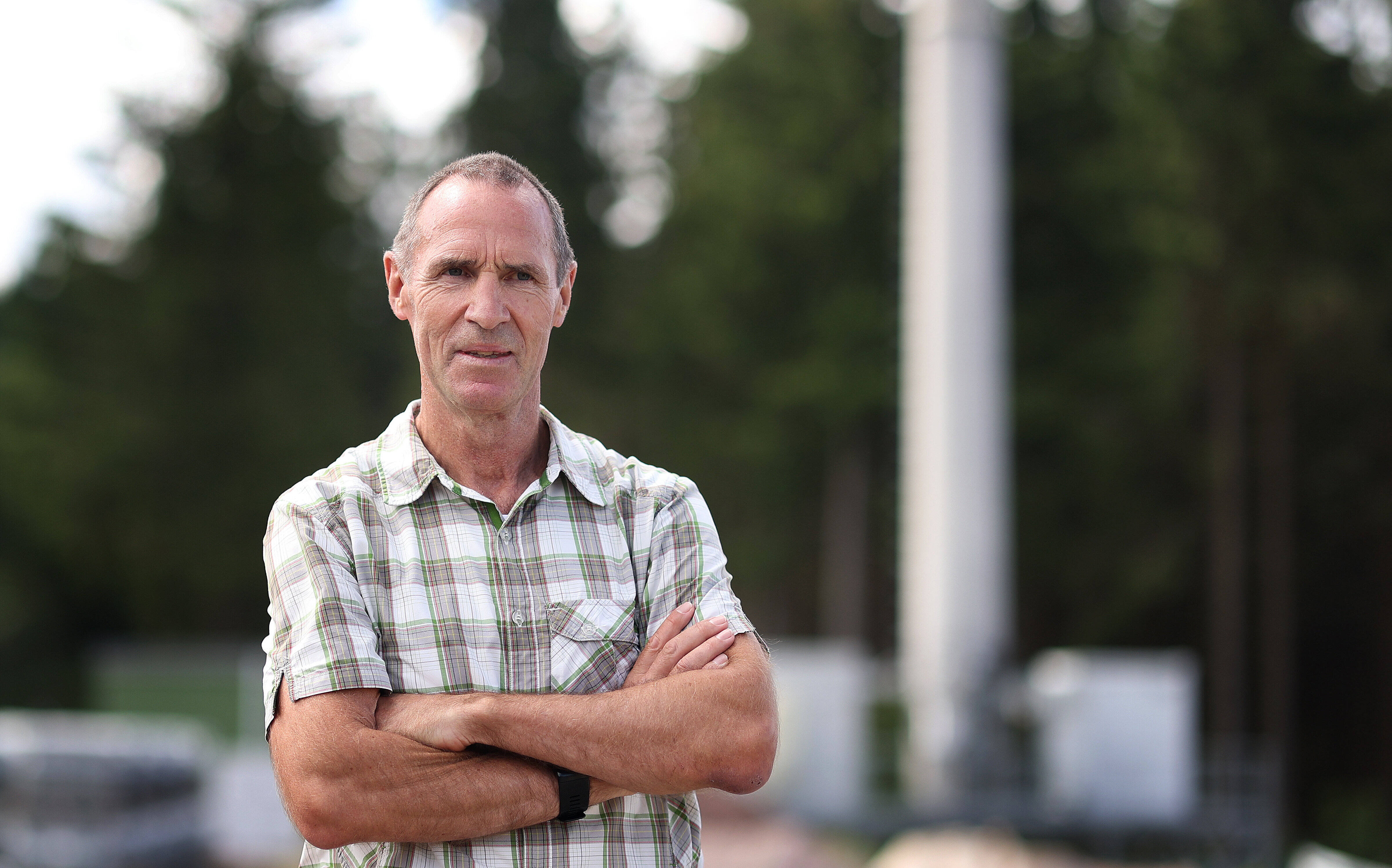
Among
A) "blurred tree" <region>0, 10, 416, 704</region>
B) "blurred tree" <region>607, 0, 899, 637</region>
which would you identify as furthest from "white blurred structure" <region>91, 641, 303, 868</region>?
"blurred tree" <region>607, 0, 899, 637</region>

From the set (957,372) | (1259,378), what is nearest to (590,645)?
(957,372)

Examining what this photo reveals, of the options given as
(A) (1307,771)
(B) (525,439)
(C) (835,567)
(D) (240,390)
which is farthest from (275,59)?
(B) (525,439)

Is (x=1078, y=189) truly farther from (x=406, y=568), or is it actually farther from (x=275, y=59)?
(x=406, y=568)

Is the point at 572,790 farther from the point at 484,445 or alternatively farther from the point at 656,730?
the point at 484,445

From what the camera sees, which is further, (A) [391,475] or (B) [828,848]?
(B) [828,848]

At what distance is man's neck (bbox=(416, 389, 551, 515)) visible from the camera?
2.60m

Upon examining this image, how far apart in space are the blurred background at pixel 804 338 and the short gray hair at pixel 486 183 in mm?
20625

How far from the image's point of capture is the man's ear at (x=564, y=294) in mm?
2648

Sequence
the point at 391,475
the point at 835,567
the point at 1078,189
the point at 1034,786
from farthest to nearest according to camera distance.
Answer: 1. the point at 835,567
2. the point at 1078,189
3. the point at 1034,786
4. the point at 391,475

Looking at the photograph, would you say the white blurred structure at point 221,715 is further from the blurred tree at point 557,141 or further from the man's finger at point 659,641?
the blurred tree at point 557,141


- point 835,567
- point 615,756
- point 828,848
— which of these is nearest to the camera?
point 615,756

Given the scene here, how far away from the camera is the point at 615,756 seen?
241 centimetres

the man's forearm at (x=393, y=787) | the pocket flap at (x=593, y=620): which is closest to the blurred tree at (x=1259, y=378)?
the pocket flap at (x=593, y=620)

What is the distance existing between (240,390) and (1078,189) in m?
18.9
